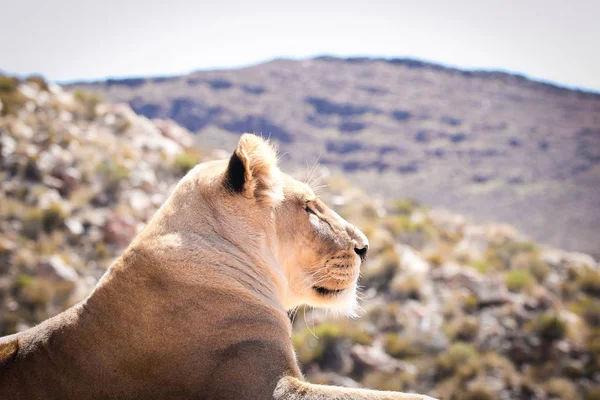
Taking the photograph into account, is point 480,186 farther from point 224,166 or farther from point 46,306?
point 224,166

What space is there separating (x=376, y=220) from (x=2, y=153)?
54.8ft

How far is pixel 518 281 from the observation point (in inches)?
878

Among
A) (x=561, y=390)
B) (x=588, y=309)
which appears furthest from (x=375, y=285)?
(x=588, y=309)

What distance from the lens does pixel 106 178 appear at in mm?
21062

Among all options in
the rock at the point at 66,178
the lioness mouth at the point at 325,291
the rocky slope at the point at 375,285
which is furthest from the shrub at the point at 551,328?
the lioness mouth at the point at 325,291

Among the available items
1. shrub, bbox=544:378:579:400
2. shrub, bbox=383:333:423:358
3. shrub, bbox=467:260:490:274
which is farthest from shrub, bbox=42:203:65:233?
shrub, bbox=467:260:490:274

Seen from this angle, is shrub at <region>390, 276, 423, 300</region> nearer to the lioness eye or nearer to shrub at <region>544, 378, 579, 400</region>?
shrub at <region>544, 378, 579, 400</region>

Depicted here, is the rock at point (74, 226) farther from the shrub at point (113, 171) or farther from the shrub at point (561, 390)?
the shrub at point (561, 390)

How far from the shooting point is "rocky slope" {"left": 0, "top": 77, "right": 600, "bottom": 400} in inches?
656

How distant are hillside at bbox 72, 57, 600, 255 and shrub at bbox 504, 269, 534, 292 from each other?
27009 mm

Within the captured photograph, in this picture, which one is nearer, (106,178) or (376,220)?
(106,178)

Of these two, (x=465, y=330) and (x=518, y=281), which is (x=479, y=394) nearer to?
(x=465, y=330)

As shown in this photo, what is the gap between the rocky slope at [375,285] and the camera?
16.7m

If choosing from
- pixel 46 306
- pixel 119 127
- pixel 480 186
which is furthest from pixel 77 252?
pixel 480 186
